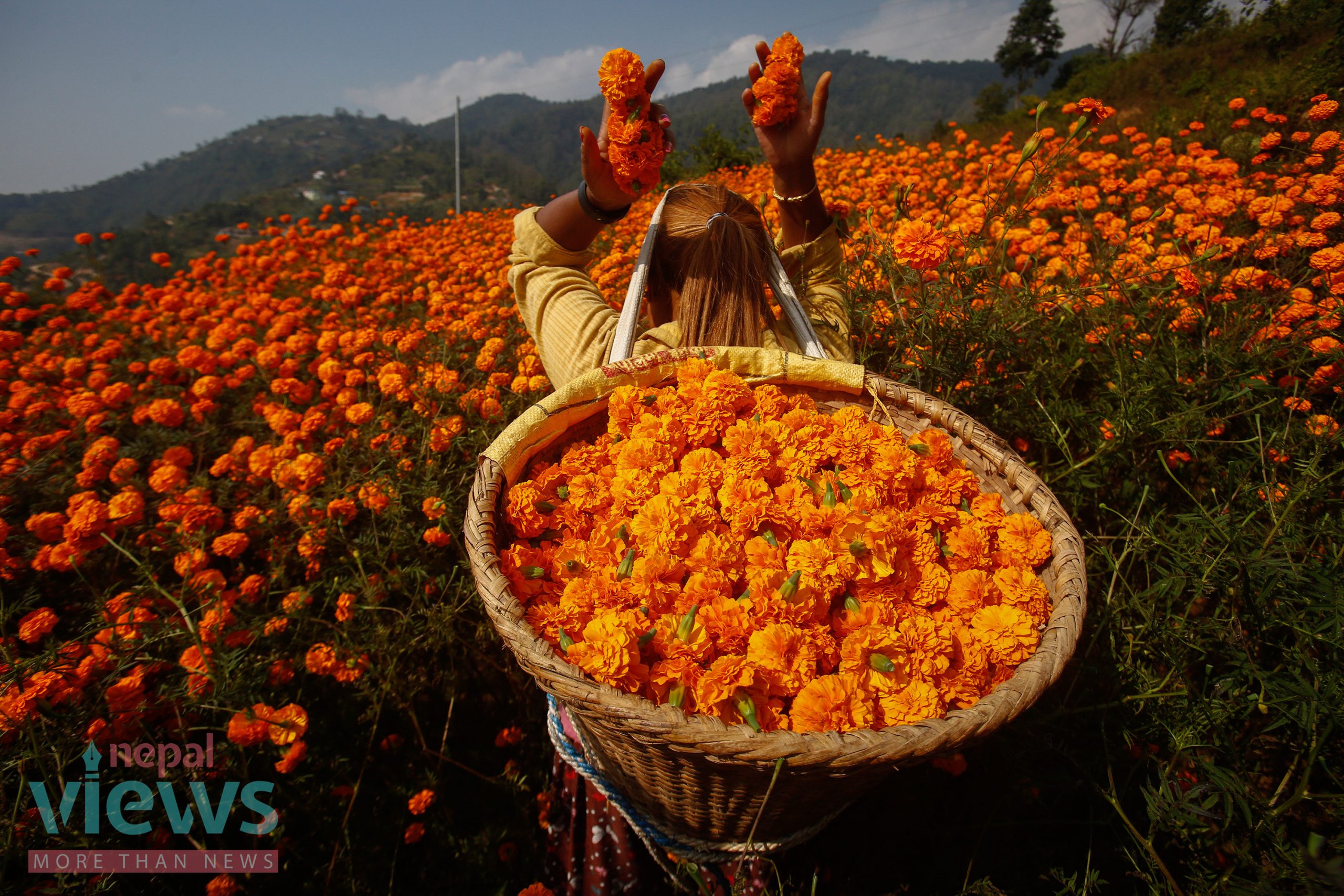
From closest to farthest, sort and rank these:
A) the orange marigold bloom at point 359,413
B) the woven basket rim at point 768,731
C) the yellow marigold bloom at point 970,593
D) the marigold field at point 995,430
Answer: the woven basket rim at point 768,731, the yellow marigold bloom at point 970,593, the marigold field at point 995,430, the orange marigold bloom at point 359,413

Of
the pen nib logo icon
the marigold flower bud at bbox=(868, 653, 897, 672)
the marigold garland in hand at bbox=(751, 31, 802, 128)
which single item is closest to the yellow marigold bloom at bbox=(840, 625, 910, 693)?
the marigold flower bud at bbox=(868, 653, 897, 672)

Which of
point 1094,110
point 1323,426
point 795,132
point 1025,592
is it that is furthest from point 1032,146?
point 1025,592

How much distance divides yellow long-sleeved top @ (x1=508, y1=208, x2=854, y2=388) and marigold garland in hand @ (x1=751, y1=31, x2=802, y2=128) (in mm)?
485

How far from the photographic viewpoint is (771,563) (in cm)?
120

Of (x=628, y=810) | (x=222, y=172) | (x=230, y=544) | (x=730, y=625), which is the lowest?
(x=628, y=810)

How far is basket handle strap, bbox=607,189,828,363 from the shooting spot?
161cm

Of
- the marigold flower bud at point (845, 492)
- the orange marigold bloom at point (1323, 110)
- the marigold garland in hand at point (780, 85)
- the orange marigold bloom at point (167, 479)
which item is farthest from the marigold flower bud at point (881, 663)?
the orange marigold bloom at point (1323, 110)

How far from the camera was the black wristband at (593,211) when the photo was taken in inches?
74.8

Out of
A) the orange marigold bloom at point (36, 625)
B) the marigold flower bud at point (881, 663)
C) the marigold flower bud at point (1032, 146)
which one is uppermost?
the marigold flower bud at point (1032, 146)

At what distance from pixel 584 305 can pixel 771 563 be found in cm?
116

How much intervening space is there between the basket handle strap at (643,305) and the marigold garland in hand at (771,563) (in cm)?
18

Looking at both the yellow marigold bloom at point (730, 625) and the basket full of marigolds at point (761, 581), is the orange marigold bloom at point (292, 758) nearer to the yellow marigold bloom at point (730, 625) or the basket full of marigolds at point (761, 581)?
the basket full of marigolds at point (761, 581)

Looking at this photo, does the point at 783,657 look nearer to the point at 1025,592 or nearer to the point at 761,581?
the point at 761,581

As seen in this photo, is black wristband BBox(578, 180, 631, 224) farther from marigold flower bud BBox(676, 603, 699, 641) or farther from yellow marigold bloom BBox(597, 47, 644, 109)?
marigold flower bud BBox(676, 603, 699, 641)
